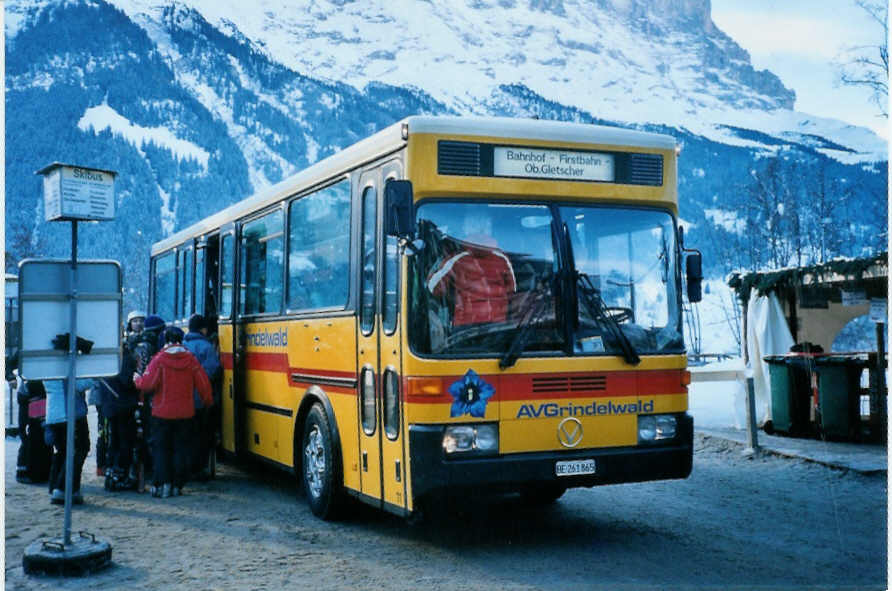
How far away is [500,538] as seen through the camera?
7.41 metres

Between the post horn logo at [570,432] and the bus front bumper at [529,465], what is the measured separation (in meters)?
0.07

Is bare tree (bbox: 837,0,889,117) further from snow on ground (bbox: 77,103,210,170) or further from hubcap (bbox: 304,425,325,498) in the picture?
snow on ground (bbox: 77,103,210,170)

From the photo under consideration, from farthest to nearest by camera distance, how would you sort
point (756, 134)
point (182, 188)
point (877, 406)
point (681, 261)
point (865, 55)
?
point (756, 134), point (182, 188), point (865, 55), point (877, 406), point (681, 261)

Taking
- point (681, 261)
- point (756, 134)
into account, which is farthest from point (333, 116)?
point (681, 261)

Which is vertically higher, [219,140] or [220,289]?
[219,140]

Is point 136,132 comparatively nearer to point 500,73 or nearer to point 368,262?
point 500,73

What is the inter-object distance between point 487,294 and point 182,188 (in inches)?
4656

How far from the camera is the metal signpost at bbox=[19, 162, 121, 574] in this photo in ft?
21.2

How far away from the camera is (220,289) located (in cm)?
1121

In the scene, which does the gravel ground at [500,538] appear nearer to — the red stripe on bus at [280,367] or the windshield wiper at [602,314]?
the red stripe on bus at [280,367]

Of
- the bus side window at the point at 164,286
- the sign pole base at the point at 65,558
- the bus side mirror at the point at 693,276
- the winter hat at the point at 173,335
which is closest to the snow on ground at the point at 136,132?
the bus side window at the point at 164,286

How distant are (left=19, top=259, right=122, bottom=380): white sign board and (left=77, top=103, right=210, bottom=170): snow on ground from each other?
11957 centimetres

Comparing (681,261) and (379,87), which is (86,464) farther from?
(379,87)

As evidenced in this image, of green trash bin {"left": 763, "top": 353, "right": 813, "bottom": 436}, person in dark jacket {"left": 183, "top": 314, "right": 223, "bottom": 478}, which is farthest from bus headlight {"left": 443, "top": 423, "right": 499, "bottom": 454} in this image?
green trash bin {"left": 763, "top": 353, "right": 813, "bottom": 436}
